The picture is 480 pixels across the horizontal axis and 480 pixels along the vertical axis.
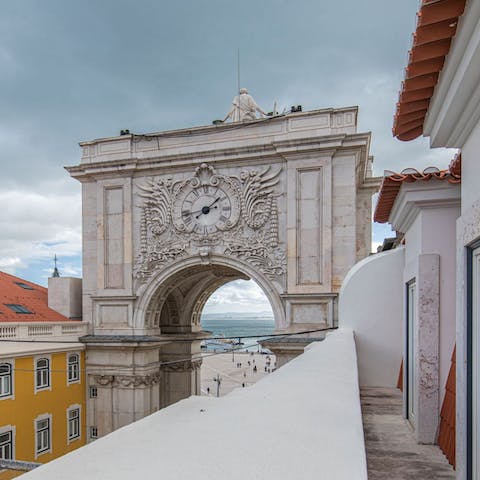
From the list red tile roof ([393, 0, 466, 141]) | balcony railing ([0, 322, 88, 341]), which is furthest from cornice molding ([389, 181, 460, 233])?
balcony railing ([0, 322, 88, 341])

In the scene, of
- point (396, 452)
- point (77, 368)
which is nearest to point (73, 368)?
point (77, 368)

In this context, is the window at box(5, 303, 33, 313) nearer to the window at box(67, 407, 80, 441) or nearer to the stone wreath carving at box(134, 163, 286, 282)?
the window at box(67, 407, 80, 441)

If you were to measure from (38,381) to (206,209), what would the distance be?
8159 millimetres

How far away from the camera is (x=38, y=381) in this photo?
14.6m

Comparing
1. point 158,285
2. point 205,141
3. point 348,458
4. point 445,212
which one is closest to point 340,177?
point 205,141

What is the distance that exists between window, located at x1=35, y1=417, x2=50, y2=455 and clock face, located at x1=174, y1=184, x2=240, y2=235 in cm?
804

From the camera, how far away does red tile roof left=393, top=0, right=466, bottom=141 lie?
6.10 ft

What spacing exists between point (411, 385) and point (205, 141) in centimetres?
1278

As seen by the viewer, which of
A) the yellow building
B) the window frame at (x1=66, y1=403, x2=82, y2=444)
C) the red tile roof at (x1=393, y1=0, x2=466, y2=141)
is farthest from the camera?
the window frame at (x1=66, y1=403, x2=82, y2=444)

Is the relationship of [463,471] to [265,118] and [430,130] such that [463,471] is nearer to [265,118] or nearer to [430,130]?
[430,130]

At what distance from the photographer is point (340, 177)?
14172 millimetres

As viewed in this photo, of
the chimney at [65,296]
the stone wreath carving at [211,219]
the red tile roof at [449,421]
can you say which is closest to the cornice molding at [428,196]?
the red tile roof at [449,421]

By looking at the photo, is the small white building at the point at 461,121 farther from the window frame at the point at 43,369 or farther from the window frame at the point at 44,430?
the window frame at the point at 44,430

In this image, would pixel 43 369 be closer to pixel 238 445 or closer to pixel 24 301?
pixel 24 301
